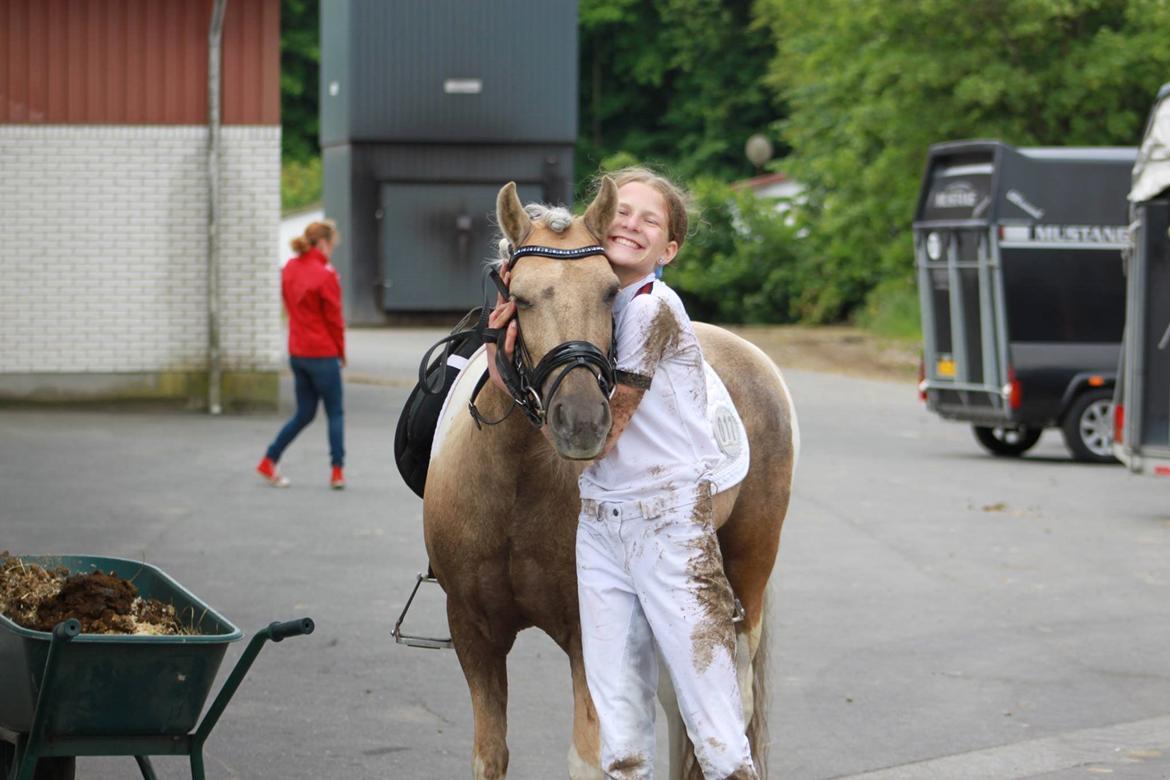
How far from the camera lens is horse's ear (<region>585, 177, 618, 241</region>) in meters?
4.28

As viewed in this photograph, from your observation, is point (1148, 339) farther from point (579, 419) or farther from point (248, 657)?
point (579, 419)

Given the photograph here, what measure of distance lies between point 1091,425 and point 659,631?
14753 millimetres

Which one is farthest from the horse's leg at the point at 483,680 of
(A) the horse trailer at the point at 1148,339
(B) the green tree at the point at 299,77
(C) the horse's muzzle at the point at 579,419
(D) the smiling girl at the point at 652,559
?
(B) the green tree at the point at 299,77

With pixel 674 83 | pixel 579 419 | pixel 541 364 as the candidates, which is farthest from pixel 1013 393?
pixel 674 83

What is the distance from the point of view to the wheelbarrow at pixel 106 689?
4305 mm

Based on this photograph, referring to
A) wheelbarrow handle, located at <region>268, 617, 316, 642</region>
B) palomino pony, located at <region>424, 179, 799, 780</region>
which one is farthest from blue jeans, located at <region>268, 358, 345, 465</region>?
wheelbarrow handle, located at <region>268, 617, 316, 642</region>

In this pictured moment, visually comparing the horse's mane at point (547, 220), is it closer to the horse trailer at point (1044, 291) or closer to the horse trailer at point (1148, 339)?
the horse trailer at point (1148, 339)

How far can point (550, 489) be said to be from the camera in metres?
4.69

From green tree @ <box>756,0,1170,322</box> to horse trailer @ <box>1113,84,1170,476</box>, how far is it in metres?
14.6

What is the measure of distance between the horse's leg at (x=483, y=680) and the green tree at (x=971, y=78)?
25101mm

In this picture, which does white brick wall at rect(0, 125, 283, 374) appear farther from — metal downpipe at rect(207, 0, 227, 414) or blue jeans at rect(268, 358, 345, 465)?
blue jeans at rect(268, 358, 345, 465)

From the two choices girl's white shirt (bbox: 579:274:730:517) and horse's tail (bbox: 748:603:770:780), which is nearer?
girl's white shirt (bbox: 579:274:730:517)

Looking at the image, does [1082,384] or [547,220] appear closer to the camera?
[547,220]

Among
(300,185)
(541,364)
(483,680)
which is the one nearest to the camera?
(541,364)
